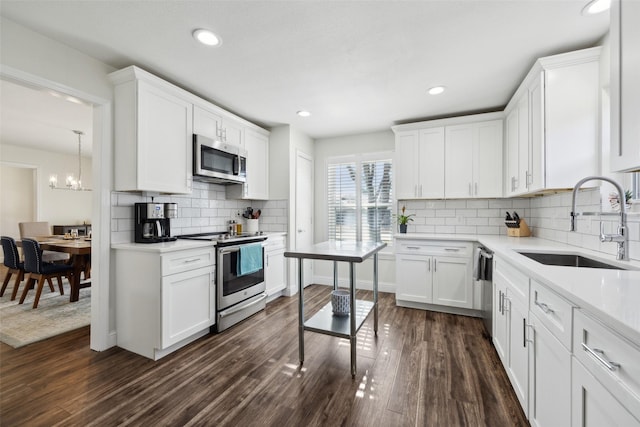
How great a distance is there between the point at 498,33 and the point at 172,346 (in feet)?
11.6

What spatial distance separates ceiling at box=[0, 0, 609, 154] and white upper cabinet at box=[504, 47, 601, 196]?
0.16 metres

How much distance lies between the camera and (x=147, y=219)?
2.55 m

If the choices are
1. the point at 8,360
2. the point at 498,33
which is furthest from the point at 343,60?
the point at 8,360

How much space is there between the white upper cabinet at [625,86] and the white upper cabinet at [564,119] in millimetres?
1101

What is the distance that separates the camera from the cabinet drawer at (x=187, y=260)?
2264mm

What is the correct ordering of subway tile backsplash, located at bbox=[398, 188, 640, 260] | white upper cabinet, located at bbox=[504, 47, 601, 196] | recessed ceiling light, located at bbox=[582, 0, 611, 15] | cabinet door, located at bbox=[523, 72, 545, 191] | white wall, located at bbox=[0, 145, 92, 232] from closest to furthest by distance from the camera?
recessed ceiling light, located at bbox=[582, 0, 611, 15] < subway tile backsplash, located at bbox=[398, 188, 640, 260] < white upper cabinet, located at bbox=[504, 47, 601, 196] < cabinet door, located at bbox=[523, 72, 545, 191] < white wall, located at bbox=[0, 145, 92, 232]

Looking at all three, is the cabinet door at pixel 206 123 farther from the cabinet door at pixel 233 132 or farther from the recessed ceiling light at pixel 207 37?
the recessed ceiling light at pixel 207 37

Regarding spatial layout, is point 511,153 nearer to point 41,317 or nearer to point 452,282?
point 452,282

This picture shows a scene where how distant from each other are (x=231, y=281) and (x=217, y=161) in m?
1.33

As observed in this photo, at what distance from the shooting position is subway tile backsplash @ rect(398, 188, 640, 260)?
1904 mm

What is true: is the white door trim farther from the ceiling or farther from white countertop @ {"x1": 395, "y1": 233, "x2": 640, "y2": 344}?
white countertop @ {"x1": 395, "y1": 233, "x2": 640, "y2": 344}

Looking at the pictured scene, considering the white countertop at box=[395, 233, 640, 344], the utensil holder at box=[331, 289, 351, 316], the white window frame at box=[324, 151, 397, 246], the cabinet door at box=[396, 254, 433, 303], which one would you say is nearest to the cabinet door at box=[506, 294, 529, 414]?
the white countertop at box=[395, 233, 640, 344]

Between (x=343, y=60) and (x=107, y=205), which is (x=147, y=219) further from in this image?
(x=343, y=60)

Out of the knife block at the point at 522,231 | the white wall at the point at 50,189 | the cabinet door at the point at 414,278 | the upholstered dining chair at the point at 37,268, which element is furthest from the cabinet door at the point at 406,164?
the white wall at the point at 50,189
